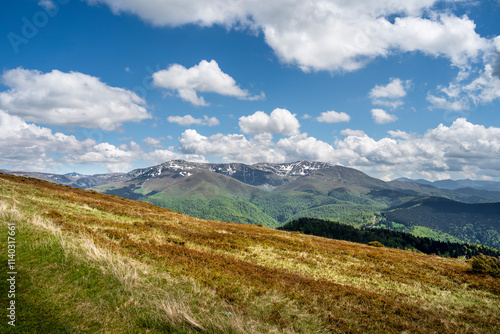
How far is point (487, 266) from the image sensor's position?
23.9 meters

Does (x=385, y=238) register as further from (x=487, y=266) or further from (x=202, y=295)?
(x=202, y=295)

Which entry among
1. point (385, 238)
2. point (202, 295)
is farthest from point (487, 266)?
point (385, 238)

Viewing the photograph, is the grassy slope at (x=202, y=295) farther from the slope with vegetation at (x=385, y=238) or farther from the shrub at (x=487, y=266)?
the slope with vegetation at (x=385, y=238)

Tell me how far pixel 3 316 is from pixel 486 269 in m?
36.8

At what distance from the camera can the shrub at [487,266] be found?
23.3m

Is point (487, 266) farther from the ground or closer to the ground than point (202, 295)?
closer to the ground

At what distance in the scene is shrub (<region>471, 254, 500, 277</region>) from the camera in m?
23.3

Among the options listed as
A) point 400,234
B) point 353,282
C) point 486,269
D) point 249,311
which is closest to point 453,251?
point 400,234

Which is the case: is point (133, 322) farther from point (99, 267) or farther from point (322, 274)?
point (322, 274)

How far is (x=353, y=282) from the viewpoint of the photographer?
1700 cm

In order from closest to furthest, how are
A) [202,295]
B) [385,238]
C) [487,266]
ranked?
[202,295], [487,266], [385,238]

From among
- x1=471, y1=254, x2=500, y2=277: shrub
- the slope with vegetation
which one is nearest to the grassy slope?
x1=471, y1=254, x2=500, y2=277: shrub

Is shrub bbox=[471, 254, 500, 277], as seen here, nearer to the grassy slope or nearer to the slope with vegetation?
the grassy slope

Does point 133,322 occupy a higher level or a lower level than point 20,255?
lower
